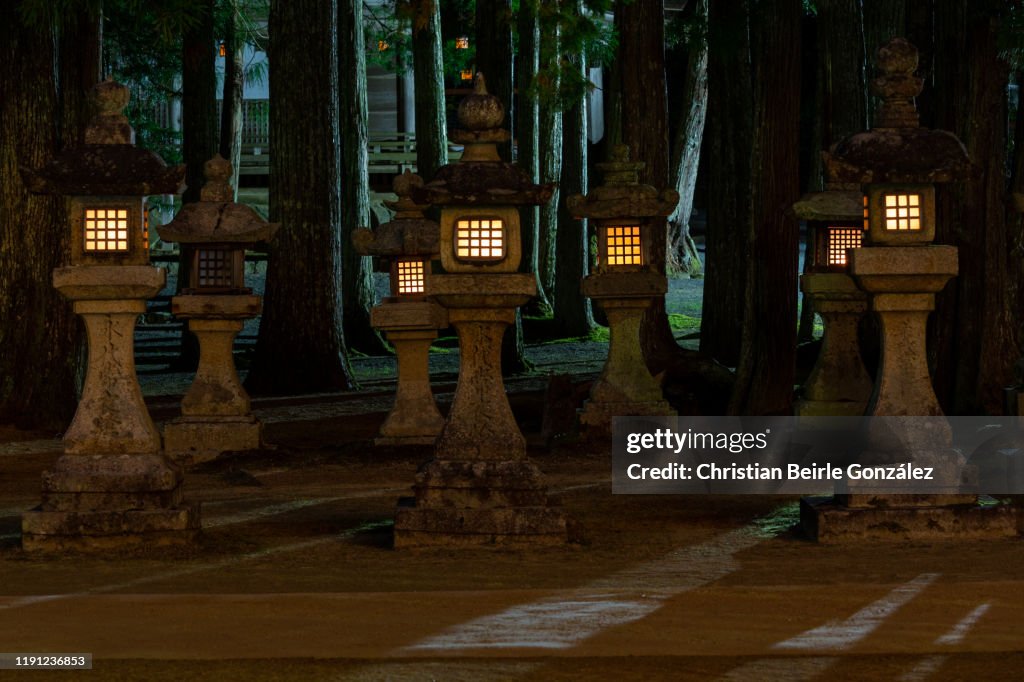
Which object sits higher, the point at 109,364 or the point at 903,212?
the point at 903,212

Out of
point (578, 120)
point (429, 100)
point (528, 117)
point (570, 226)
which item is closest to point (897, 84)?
point (429, 100)

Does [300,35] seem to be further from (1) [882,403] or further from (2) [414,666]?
(2) [414,666]

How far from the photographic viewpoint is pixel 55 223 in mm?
15086

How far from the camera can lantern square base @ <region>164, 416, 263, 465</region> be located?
45.2ft

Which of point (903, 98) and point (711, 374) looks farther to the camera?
point (711, 374)

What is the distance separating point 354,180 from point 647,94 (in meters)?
9.01

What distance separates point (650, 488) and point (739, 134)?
1069 centimetres

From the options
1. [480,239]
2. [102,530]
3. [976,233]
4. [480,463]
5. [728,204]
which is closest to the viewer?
[102,530]

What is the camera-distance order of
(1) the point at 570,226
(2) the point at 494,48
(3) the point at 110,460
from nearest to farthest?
(3) the point at 110,460 → (2) the point at 494,48 → (1) the point at 570,226

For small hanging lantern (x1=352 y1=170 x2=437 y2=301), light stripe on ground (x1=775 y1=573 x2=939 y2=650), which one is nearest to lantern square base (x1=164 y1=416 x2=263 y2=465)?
small hanging lantern (x1=352 y1=170 x2=437 y2=301)

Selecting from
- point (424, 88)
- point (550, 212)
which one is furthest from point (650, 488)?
point (550, 212)

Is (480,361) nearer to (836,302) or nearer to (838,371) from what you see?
(836,302)

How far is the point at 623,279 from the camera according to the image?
45.9 feet

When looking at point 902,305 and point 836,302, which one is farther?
point 836,302
